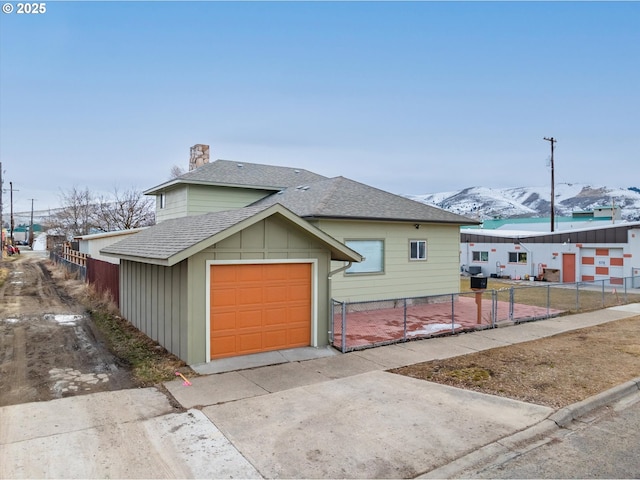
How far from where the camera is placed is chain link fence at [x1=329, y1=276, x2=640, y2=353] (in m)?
11.2

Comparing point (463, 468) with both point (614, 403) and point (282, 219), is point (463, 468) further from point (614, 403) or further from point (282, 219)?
point (282, 219)

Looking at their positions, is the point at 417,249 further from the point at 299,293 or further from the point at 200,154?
the point at 200,154

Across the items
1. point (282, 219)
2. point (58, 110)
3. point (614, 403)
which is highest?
point (58, 110)

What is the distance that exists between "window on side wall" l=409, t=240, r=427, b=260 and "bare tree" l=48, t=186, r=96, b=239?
150ft

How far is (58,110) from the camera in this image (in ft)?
67.2

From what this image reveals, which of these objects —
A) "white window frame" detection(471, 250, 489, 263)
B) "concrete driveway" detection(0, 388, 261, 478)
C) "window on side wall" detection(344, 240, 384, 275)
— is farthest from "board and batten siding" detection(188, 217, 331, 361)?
"white window frame" detection(471, 250, 489, 263)

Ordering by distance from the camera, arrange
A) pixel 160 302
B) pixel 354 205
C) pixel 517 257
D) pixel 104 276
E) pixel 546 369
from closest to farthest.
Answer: pixel 546 369, pixel 160 302, pixel 354 205, pixel 104 276, pixel 517 257

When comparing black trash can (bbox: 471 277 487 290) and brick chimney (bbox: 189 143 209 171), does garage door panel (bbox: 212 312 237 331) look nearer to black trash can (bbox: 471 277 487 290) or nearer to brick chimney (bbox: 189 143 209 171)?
black trash can (bbox: 471 277 487 290)

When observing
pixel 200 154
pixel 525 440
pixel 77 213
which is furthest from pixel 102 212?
pixel 525 440

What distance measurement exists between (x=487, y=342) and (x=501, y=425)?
5.47 metres

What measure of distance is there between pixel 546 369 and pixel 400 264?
776 centimetres

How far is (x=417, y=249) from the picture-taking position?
54.8 ft

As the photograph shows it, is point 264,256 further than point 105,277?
No

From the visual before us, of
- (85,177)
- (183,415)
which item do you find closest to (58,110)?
(183,415)
